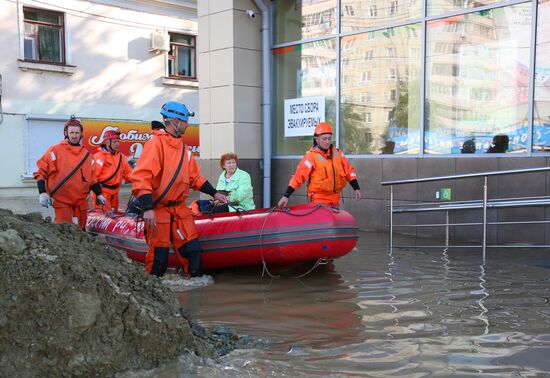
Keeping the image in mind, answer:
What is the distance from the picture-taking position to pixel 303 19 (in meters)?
10.7

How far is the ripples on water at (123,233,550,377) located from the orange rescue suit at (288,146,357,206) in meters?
0.85

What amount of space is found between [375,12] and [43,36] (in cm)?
1146

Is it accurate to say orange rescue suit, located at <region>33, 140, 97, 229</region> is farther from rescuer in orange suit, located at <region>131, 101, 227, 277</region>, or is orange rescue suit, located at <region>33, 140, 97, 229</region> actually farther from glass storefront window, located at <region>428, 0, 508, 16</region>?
glass storefront window, located at <region>428, 0, 508, 16</region>

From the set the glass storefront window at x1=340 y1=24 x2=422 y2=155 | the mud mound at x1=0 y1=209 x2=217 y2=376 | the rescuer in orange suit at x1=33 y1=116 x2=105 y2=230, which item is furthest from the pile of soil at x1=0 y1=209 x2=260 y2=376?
the glass storefront window at x1=340 y1=24 x2=422 y2=155

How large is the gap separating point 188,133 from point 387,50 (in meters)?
12.0

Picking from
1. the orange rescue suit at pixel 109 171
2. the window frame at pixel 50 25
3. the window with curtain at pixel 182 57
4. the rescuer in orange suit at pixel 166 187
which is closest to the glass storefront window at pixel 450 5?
the rescuer in orange suit at pixel 166 187

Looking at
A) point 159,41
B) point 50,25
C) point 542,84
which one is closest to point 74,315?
point 542,84

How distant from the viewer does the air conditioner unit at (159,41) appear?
19.2m

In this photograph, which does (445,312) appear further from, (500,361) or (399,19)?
(399,19)

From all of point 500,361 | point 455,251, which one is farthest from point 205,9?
point 500,361

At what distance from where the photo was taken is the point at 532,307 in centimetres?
473

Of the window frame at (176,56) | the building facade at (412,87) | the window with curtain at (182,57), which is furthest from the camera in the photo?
the window with curtain at (182,57)

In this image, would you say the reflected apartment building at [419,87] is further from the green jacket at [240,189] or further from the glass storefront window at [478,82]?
the green jacket at [240,189]

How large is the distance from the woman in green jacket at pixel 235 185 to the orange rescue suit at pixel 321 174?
0.59 metres
